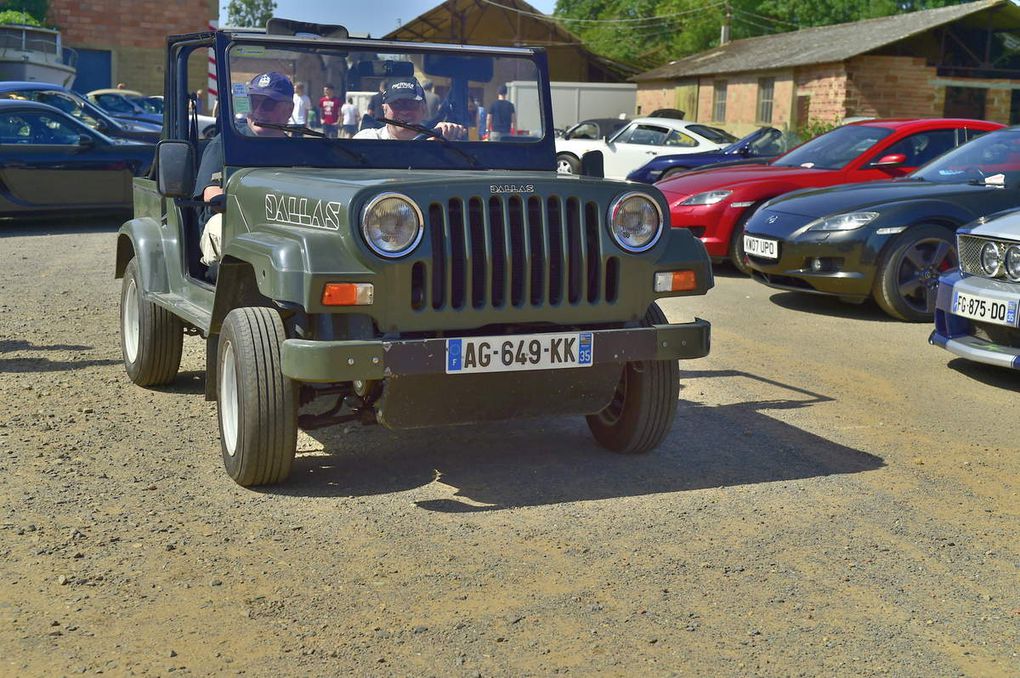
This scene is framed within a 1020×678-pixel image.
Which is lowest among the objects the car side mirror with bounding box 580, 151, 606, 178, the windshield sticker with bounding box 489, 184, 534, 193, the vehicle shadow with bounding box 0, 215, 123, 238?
the vehicle shadow with bounding box 0, 215, 123, 238

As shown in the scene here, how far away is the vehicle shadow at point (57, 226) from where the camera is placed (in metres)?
15.0

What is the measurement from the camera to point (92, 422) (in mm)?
6297

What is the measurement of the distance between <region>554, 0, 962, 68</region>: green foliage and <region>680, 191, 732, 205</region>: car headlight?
41159 mm

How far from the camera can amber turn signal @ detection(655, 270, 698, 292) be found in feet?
17.0

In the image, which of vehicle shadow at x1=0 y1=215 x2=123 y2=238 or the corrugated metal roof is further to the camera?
the corrugated metal roof

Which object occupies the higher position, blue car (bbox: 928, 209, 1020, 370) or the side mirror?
the side mirror

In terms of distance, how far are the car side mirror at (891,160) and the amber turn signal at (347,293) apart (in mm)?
8356

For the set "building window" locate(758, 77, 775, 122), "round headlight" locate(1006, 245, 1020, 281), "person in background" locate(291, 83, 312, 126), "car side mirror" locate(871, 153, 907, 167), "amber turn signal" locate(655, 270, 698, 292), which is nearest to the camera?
"amber turn signal" locate(655, 270, 698, 292)

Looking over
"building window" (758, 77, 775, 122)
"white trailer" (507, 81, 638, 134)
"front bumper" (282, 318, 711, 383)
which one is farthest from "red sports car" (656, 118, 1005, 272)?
"building window" (758, 77, 775, 122)

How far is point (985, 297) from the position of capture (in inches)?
289

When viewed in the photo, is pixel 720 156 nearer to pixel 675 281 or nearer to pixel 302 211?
pixel 675 281

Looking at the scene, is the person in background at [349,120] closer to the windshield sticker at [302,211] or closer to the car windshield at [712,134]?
the windshield sticker at [302,211]

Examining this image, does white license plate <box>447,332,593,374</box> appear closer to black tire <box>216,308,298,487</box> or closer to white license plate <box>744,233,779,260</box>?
black tire <box>216,308,298,487</box>

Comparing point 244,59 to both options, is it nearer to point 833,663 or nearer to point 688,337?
point 688,337
